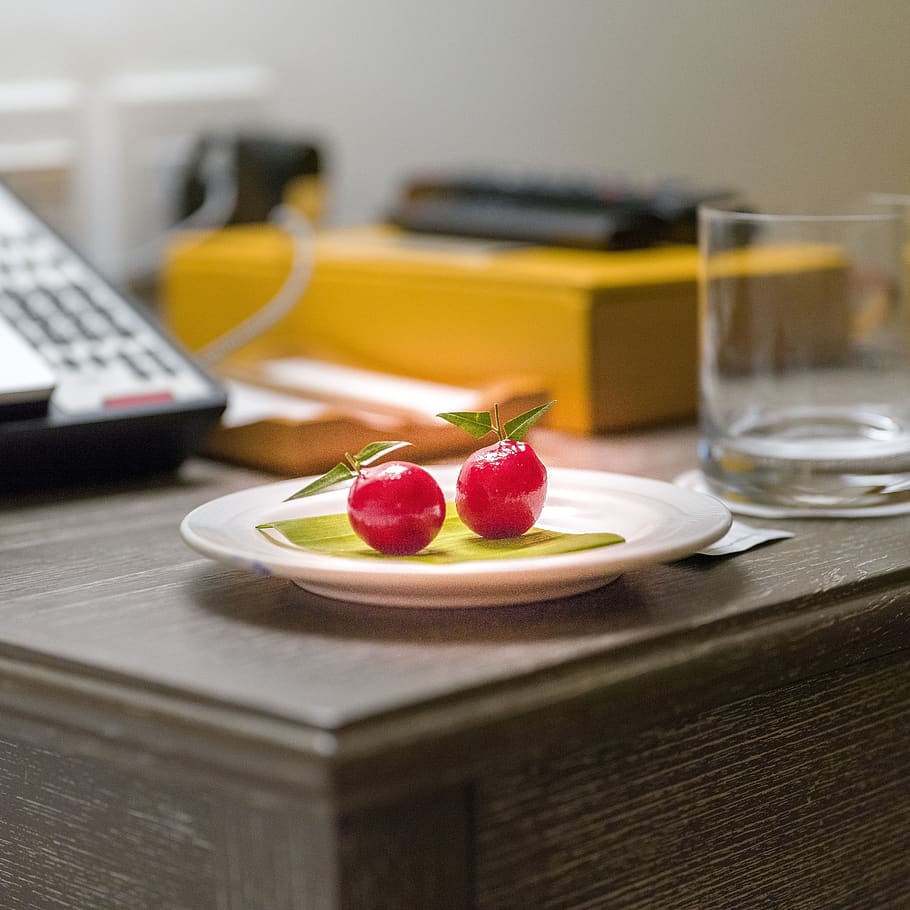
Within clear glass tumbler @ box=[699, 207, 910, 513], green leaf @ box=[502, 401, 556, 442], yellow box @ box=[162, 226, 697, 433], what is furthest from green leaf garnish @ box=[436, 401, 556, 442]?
yellow box @ box=[162, 226, 697, 433]

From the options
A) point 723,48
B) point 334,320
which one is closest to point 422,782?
point 334,320

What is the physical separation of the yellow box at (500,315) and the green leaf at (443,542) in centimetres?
31

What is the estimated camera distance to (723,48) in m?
1.01

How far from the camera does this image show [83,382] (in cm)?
69

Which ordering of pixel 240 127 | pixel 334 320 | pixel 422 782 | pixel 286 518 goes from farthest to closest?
pixel 240 127, pixel 334 320, pixel 286 518, pixel 422 782

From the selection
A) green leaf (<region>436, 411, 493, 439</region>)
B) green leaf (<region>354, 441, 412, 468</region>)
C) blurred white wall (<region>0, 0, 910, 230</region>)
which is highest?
blurred white wall (<region>0, 0, 910, 230</region>)

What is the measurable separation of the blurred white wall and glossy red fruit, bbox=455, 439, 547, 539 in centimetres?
48

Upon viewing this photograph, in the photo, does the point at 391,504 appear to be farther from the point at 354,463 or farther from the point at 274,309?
the point at 274,309

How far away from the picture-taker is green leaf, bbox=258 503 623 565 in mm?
460

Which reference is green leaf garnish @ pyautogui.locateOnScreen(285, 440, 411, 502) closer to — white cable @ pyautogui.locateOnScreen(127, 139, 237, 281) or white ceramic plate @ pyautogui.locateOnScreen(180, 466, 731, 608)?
white ceramic plate @ pyautogui.locateOnScreen(180, 466, 731, 608)

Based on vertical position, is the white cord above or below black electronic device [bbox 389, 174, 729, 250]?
below

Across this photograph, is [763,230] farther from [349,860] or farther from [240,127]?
[240,127]

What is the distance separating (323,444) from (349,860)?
0.35 meters

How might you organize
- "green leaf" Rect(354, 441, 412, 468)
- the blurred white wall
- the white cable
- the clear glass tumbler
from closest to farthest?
1. "green leaf" Rect(354, 441, 412, 468)
2. the clear glass tumbler
3. the blurred white wall
4. the white cable
